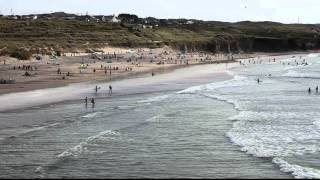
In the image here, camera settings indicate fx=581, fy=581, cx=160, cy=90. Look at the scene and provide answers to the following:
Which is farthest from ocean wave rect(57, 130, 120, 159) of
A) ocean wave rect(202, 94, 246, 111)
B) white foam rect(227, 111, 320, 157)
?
ocean wave rect(202, 94, 246, 111)

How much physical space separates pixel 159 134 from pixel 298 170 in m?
9.47

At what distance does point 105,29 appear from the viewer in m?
125

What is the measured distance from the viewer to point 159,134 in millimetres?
30312

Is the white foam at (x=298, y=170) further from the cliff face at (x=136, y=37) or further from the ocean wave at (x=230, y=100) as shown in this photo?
the cliff face at (x=136, y=37)

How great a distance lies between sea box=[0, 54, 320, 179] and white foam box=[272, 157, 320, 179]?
4 cm

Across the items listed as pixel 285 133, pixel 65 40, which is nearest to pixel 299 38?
pixel 65 40

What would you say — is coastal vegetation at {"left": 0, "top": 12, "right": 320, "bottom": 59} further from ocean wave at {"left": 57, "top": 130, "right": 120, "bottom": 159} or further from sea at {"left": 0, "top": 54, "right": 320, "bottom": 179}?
ocean wave at {"left": 57, "top": 130, "right": 120, "bottom": 159}

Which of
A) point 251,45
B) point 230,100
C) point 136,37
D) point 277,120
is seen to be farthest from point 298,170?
point 251,45

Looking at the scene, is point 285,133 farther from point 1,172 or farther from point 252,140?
point 1,172

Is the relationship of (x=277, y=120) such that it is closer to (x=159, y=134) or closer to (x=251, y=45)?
(x=159, y=134)

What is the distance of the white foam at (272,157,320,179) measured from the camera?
849 inches

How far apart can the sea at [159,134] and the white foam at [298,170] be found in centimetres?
4

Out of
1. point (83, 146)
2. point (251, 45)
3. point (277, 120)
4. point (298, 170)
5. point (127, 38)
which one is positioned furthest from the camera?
point (251, 45)

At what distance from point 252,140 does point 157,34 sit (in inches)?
4053
